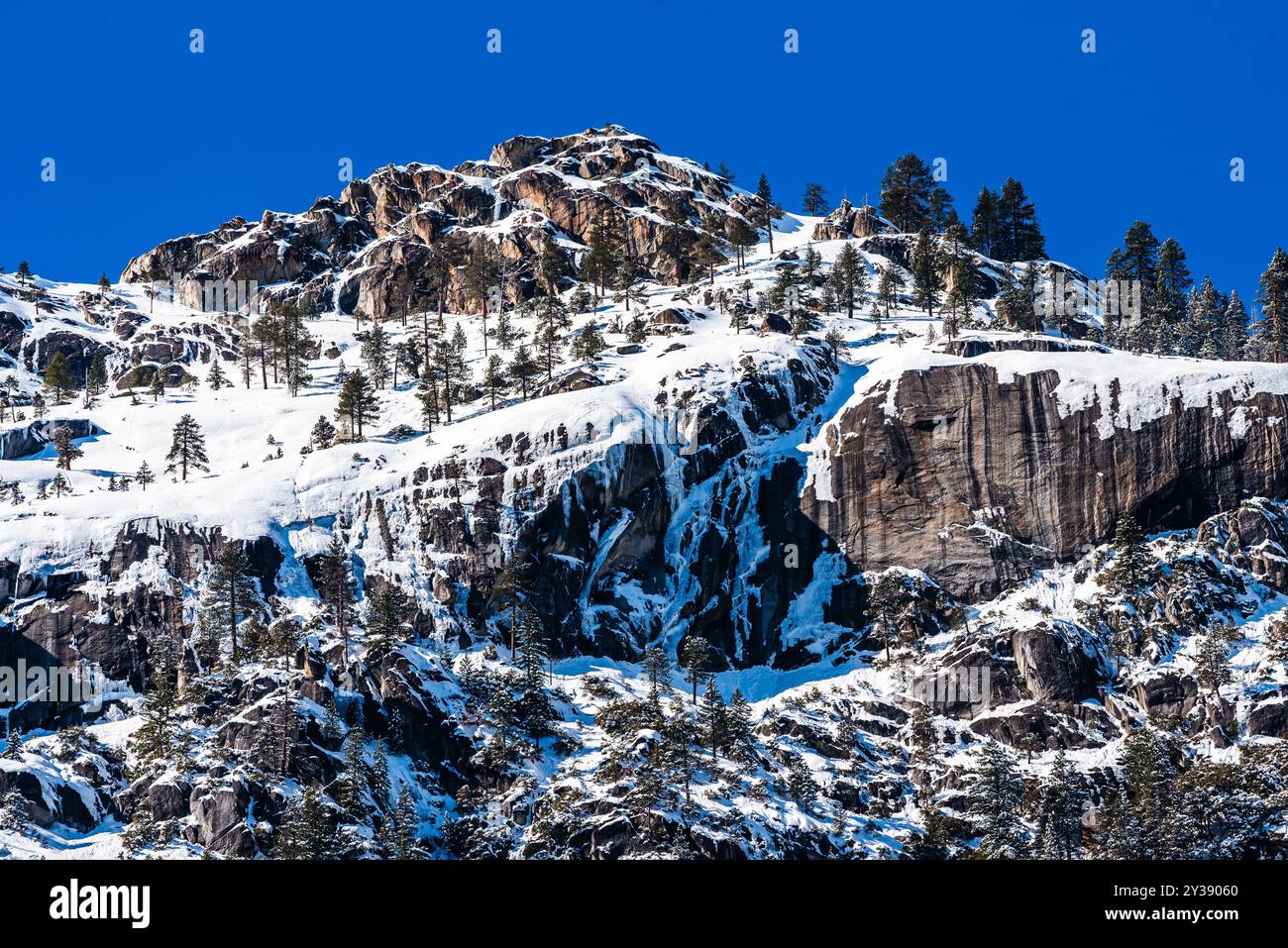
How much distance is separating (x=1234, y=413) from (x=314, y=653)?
75346 millimetres

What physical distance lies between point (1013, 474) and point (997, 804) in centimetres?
3516

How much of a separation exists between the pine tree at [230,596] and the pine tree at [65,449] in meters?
42.0

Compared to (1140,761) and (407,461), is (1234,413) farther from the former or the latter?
(407,461)

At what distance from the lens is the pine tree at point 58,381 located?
159500 mm

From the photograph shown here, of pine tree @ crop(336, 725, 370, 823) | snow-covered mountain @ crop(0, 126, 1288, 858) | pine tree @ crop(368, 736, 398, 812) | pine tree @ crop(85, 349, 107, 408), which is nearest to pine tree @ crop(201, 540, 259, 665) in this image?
snow-covered mountain @ crop(0, 126, 1288, 858)

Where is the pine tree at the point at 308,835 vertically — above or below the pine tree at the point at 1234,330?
below

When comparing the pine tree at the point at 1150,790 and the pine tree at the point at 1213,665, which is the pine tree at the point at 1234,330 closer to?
the pine tree at the point at 1213,665

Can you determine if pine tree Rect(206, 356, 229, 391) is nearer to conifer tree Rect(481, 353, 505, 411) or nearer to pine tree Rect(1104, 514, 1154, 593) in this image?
conifer tree Rect(481, 353, 505, 411)

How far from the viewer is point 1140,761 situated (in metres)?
84.5

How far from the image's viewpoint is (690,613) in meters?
110

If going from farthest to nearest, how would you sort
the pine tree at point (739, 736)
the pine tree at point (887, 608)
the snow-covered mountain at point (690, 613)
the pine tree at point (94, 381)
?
the pine tree at point (94, 381), the pine tree at point (887, 608), the pine tree at point (739, 736), the snow-covered mountain at point (690, 613)

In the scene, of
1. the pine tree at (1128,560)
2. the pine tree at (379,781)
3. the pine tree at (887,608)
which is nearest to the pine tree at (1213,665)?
the pine tree at (1128,560)

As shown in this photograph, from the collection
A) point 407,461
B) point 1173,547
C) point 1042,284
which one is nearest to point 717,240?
point 1042,284
